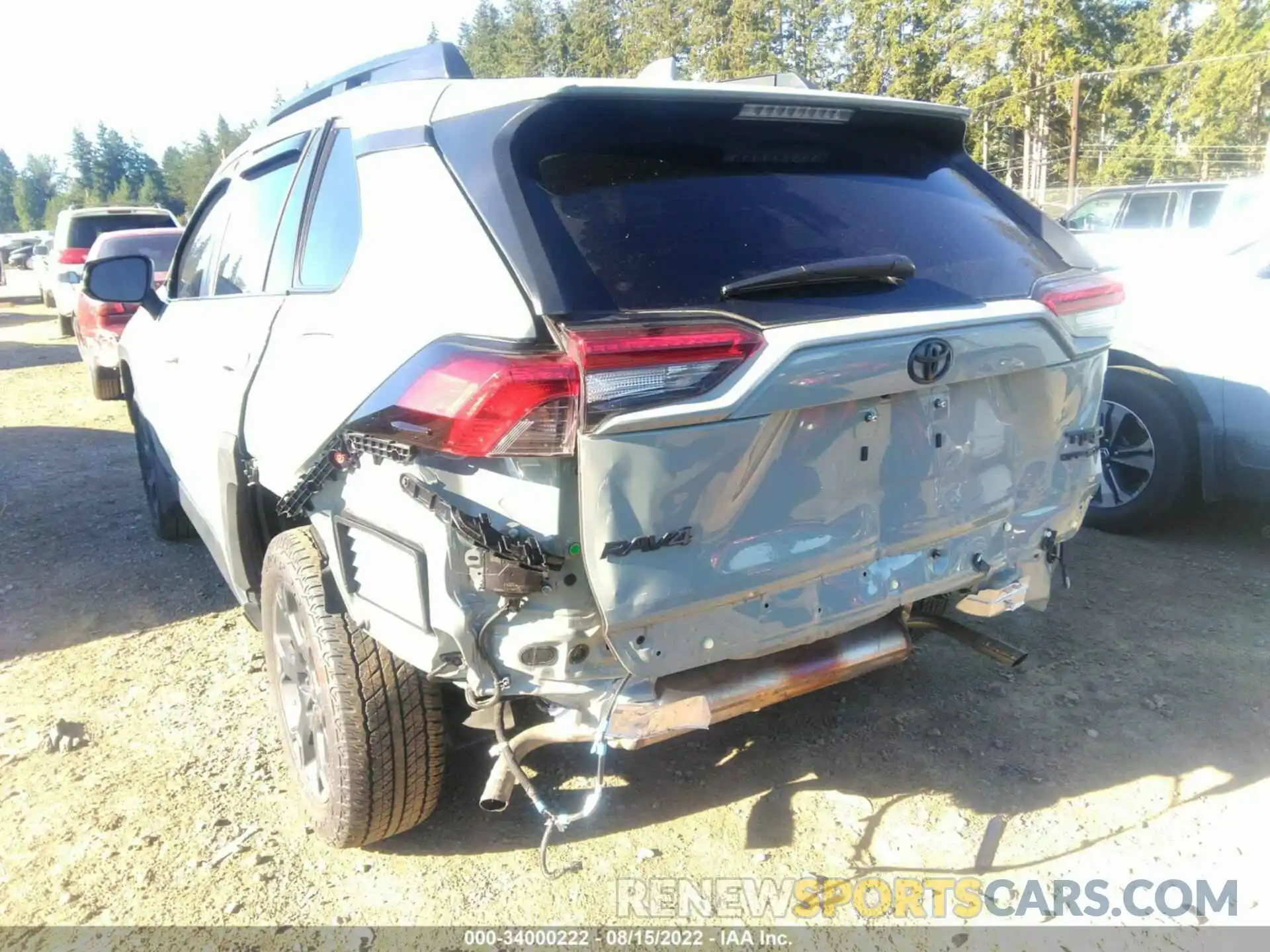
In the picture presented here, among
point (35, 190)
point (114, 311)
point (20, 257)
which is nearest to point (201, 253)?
point (114, 311)

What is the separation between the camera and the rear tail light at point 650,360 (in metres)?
1.76

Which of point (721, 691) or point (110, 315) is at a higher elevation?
point (110, 315)

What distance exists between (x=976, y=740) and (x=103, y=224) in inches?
600

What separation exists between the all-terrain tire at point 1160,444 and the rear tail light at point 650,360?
3361 mm

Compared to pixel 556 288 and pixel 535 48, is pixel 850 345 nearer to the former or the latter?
pixel 556 288

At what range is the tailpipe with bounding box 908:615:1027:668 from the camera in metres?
2.69

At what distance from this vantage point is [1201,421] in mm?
4270

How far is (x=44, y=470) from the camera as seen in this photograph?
668 centimetres

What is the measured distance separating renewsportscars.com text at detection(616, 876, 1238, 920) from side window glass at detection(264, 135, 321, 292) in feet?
6.69

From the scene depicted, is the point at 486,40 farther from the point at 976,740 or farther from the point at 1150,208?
the point at 976,740

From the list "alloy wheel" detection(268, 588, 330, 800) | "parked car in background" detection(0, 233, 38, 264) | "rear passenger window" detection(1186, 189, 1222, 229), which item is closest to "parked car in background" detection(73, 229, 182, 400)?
"alloy wheel" detection(268, 588, 330, 800)

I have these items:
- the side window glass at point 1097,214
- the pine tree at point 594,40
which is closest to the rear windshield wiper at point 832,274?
the side window glass at point 1097,214

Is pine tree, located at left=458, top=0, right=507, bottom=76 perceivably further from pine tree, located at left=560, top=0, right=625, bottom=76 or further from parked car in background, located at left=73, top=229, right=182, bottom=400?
parked car in background, located at left=73, top=229, right=182, bottom=400

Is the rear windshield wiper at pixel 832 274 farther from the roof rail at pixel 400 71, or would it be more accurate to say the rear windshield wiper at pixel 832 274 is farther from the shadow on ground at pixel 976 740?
the shadow on ground at pixel 976 740
